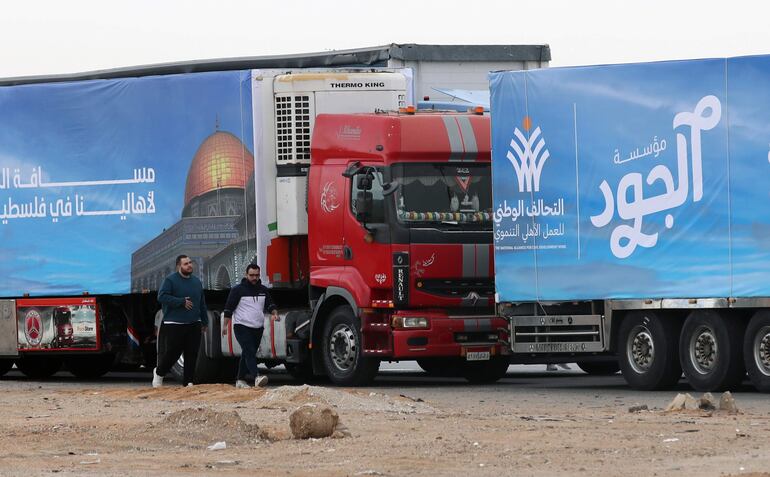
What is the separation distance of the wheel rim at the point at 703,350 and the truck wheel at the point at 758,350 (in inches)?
17.8

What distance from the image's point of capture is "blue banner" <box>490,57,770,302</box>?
18.7m

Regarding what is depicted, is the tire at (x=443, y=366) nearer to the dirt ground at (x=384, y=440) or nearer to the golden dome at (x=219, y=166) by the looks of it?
the golden dome at (x=219, y=166)

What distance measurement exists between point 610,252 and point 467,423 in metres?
5.11

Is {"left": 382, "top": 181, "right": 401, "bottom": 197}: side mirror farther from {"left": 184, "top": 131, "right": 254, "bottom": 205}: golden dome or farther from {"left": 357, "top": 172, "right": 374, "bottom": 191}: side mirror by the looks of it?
{"left": 184, "top": 131, "right": 254, "bottom": 205}: golden dome

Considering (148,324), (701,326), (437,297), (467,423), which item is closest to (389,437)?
(467,423)

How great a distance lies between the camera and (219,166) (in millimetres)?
22766

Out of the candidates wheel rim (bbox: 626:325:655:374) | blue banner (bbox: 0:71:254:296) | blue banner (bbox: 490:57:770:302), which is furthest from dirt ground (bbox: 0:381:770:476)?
blue banner (bbox: 0:71:254:296)

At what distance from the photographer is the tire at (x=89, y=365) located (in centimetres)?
2619

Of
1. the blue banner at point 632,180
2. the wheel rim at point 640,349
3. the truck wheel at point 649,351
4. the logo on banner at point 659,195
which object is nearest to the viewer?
the blue banner at point 632,180

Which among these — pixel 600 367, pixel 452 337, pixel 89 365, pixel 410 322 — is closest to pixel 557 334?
pixel 452 337

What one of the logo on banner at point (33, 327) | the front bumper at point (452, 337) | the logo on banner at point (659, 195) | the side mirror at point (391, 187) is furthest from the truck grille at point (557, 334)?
the logo on banner at point (33, 327)

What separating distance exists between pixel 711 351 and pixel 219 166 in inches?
267

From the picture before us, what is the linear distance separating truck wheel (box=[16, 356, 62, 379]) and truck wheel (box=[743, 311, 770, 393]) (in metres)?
11.5

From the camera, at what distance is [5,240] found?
2472 cm
